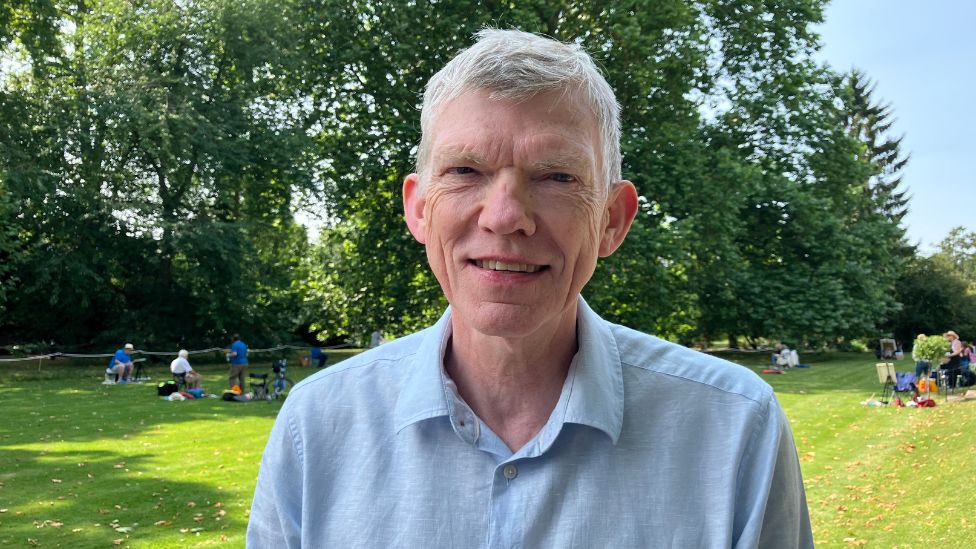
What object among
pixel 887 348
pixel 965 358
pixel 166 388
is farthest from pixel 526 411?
pixel 887 348

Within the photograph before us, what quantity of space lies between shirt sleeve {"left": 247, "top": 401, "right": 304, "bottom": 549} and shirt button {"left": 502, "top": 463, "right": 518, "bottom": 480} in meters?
0.46

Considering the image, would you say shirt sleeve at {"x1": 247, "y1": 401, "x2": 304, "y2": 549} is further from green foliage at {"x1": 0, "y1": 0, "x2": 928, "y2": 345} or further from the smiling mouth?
green foliage at {"x1": 0, "y1": 0, "x2": 928, "y2": 345}

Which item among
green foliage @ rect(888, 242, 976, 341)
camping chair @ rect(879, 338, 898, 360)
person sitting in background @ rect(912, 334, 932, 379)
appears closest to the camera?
person sitting in background @ rect(912, 334, 932, 379)

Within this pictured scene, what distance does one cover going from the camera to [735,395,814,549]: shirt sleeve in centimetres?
170

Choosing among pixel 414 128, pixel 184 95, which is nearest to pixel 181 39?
pixel 184 95

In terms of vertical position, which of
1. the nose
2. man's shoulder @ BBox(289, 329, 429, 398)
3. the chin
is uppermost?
the nose

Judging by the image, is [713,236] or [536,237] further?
[713,236]

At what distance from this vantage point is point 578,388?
1.78 m

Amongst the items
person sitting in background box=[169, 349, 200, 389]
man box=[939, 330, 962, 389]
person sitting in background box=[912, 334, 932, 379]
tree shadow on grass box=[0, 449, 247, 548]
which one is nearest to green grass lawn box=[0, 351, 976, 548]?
tree shadow on grass box=[0, 449, 247, 548]

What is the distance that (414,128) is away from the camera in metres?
22.6

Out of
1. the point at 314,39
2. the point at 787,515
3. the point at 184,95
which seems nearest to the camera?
the point at 787,515

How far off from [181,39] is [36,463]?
18997 millimetres

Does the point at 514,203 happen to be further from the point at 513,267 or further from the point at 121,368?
the point at 121,368

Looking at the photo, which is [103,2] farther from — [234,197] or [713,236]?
[713,236]
